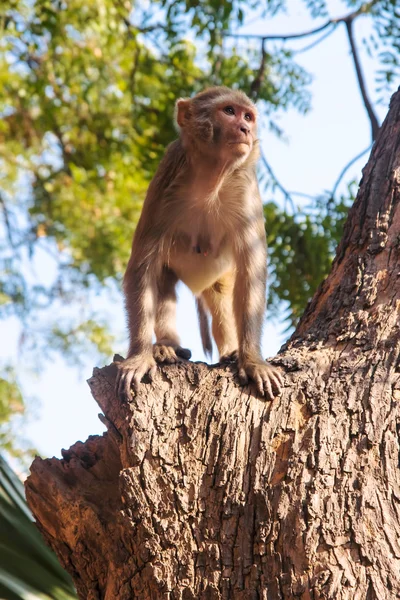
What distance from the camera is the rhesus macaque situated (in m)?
5.25

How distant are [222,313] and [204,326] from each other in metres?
0.28

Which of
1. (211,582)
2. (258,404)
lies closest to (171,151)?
(258,404)

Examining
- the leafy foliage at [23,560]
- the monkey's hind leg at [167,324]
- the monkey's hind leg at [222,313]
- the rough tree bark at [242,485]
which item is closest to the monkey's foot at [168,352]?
the monkey's hind leg at [167,324]

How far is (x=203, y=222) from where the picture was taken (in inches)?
223

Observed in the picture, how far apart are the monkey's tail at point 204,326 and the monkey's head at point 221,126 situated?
54.3 inches

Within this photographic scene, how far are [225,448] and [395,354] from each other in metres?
1.00

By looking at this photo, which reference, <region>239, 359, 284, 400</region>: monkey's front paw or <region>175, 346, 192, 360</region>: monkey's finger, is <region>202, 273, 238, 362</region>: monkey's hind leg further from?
<region>239, 359, 284, 400</region>: monkey's front paw

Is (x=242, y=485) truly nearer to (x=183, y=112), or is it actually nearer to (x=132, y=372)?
(x=132, y=372)

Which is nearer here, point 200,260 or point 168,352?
point 168,352

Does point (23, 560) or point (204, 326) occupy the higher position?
point (204, 326)

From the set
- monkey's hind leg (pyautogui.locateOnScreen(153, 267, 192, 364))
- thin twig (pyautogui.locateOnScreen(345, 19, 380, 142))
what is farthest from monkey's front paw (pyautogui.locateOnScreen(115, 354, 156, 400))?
thin twig (pyautogui.locateOnScreen(345, 19, 380, 142))

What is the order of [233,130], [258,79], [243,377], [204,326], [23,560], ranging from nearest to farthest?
1. [243,377]
2. [23,560]
3. [233,130]
4. [204,326]
5. [258,79]

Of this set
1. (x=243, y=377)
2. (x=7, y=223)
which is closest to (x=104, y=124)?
(x=7, y=223)

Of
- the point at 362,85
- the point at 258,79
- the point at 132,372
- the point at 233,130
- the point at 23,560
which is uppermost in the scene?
the point at 258,79
